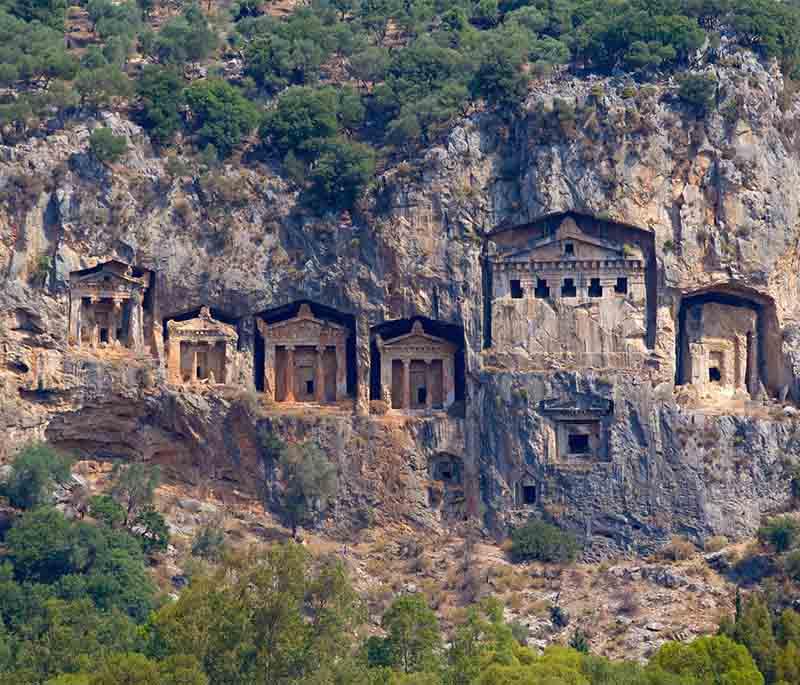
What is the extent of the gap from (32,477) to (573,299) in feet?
55.8

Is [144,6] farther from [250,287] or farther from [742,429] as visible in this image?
[742,429]

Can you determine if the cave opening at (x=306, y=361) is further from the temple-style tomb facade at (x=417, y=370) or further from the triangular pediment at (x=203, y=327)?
the temple-style tomb facade at (x=417, y=370)

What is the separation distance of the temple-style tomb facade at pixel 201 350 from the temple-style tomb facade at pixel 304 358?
1.17m

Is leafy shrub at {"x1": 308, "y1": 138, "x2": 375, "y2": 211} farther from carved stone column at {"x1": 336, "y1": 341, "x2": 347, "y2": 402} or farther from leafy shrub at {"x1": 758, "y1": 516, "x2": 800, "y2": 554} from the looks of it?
leafy shrub at {"x1": 758, "y1": 516, "x2": 800, "y2": 554}

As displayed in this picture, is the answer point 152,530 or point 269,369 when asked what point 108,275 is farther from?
point 152,530

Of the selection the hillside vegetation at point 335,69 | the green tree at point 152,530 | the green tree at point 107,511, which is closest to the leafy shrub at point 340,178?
the hillside vegetation at point 335,69

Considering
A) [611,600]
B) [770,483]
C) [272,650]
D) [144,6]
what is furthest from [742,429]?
[144,6]

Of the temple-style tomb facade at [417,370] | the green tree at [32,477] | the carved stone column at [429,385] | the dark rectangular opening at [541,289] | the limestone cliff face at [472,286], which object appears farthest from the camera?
the carved stone column at [429,385]

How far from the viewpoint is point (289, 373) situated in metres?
88.1

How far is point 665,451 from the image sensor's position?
277 ft

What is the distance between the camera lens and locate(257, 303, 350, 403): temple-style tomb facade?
87812mm

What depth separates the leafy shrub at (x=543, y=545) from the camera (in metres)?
83.7

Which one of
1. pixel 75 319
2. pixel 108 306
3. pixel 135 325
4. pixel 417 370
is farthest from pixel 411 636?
Result: pixel 108 306

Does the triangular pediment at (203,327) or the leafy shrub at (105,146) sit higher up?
the leafy shrub at (105,146)
